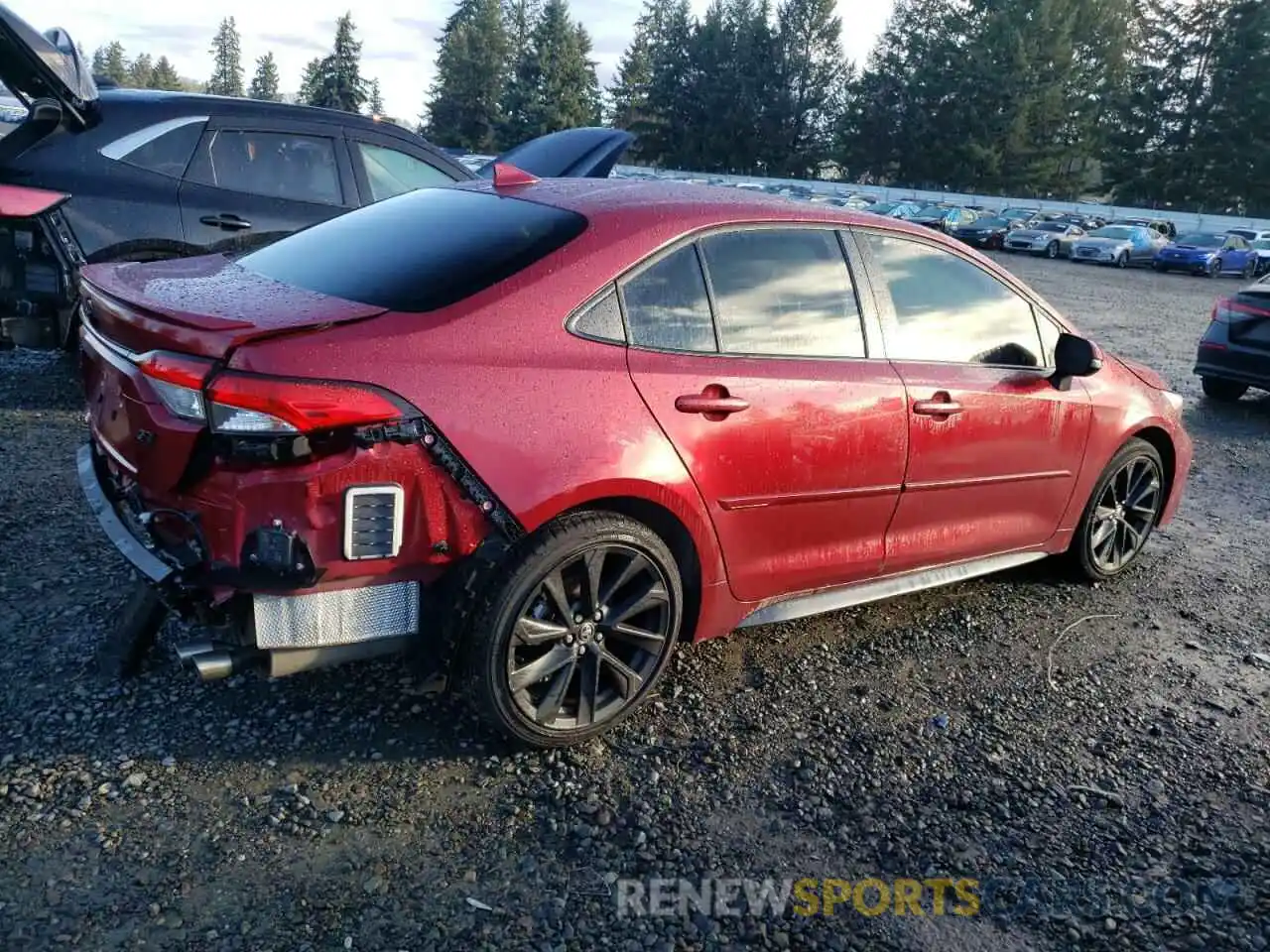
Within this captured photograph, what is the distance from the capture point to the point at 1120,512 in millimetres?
4910

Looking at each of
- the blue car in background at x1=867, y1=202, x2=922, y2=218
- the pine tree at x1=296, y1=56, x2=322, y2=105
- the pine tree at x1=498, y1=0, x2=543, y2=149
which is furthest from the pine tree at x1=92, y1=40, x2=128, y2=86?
the blue car in background at x1=867, y1=202, x2=922, y2=218

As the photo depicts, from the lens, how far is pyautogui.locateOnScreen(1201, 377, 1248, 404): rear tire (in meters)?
9.81

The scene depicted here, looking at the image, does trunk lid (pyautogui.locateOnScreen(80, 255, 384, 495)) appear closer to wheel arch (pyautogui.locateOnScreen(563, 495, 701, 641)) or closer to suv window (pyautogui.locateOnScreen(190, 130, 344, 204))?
wheel arch (pyautogui.locateOnScreen(563, 495, 701, 641))

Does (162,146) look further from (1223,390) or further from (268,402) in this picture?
(1223,390)

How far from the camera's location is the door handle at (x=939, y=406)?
374 cm

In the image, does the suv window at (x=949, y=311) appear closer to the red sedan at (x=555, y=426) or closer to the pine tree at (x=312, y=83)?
the red sedan at (x=555, y=426)

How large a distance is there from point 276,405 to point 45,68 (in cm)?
423

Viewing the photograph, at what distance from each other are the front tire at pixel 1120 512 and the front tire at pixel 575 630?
2.39 meters

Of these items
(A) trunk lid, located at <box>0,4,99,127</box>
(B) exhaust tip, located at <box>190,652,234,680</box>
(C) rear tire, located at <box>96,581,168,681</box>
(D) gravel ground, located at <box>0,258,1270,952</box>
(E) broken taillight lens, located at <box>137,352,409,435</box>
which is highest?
(A) trunk lid, located at <box>0,4,99,127</box>

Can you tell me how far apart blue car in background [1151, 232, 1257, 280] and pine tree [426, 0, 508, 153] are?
56977mm

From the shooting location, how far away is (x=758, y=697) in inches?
142

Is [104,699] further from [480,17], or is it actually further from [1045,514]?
[480,17]

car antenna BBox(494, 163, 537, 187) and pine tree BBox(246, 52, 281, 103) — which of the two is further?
pine tree BBox(246, 52, 281, 103)

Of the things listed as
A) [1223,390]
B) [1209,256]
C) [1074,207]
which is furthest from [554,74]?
[1223,390]
